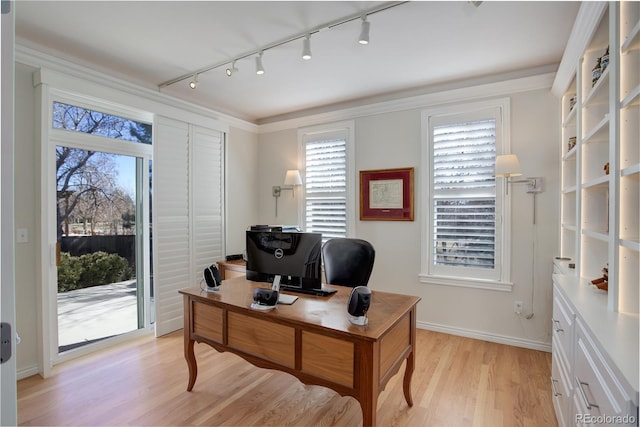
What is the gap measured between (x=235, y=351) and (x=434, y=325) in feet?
7.94

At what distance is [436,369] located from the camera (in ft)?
9.18

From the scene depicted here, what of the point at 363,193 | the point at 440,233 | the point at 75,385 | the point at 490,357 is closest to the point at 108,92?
the point at 75,385

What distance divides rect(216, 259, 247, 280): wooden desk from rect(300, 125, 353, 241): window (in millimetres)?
1035

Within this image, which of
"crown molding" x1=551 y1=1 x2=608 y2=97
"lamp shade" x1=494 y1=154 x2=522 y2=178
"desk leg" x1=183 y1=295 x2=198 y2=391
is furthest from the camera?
"lamp shade" x1=494 y1=154 x2=522 y2=178

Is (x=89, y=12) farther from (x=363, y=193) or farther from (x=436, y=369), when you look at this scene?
(x=436, y=369)

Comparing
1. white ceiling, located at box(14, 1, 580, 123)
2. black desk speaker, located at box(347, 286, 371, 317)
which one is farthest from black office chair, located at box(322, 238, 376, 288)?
white ceiling, located at box(14, 1, 580, 123)

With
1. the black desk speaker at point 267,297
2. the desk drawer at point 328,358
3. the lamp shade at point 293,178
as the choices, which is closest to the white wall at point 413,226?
the lamp shade at point 293,178

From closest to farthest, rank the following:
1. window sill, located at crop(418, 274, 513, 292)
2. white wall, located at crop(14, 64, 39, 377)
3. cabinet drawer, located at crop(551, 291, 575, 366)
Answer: cabinet drawer, located at crop(551, 291, 575, 366), white wall, located at crop(14, 64, 39, 377), window sill, located at crop(418, 274, 513, 292)

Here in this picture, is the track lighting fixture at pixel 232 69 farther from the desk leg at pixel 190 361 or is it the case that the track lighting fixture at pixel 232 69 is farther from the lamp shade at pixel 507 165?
the lamp shade at pixel 507 165

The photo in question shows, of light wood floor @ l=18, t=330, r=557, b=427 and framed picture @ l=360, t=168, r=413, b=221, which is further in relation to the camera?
framed picture @ l=360, t=168, r=413, b=221

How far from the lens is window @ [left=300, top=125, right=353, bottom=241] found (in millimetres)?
4145

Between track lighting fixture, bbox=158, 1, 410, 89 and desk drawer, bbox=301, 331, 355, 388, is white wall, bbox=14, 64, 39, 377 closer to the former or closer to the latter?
track lighting fixture, bbox=158, 1, 410, 89

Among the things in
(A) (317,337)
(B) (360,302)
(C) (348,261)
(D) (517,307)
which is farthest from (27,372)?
(D) (517,307)

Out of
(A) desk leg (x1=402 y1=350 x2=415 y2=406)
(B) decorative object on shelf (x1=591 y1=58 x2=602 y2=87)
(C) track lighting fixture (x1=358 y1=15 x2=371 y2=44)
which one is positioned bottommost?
(A) desk leg (x1=402 y1=350 x2=415 y2=406)
